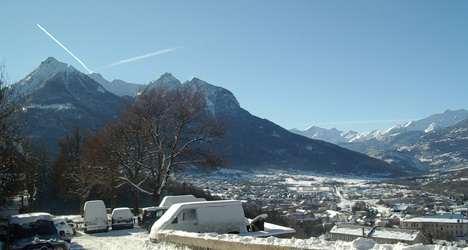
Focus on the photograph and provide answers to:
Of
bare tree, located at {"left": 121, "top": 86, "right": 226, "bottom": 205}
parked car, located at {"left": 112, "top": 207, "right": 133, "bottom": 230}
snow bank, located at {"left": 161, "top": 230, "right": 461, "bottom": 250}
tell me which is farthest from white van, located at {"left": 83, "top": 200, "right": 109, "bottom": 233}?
snow bank, located at {"left": 161, "top": 230, "right": 461, "bottom": 250}

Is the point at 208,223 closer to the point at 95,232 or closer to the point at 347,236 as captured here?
the point at 95,232

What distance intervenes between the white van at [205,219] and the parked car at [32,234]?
3496 millimetres

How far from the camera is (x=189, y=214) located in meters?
14.7

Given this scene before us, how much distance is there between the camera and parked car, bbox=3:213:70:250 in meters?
12.3

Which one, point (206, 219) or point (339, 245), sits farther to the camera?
point (206, 219)

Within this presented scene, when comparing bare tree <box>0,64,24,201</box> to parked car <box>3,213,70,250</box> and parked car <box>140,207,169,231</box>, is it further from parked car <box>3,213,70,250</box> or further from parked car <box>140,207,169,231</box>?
parked car <box>140,207,169,231</box>

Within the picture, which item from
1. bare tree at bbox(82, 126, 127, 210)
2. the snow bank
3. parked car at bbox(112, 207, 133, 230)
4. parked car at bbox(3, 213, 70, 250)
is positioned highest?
bare tree at bbox(82, 126, 127, 210)

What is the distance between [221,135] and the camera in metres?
28.3

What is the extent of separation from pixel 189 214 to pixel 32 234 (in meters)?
5.36

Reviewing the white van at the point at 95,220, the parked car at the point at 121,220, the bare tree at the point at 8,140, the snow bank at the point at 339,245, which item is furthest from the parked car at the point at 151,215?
the snow bank at the point at 339,245

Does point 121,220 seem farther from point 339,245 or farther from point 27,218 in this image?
point 339,245

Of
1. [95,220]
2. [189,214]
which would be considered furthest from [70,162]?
[189,214]

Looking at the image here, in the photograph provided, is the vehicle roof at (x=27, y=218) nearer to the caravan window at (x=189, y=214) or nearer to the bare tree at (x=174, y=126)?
the caravan window at (x=189, y=214)

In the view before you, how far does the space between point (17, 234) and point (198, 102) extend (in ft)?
56.2
